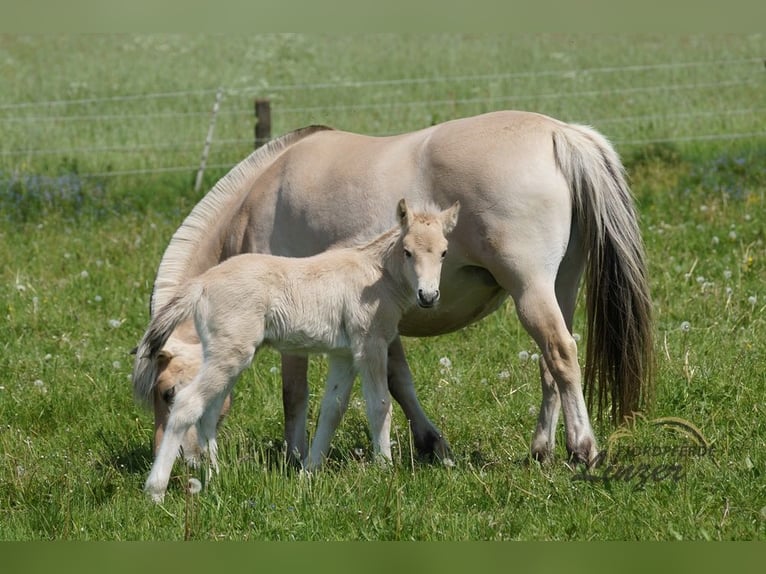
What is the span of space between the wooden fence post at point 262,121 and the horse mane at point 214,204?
7.60 metres

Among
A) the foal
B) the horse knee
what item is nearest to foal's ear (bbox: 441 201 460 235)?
the foal

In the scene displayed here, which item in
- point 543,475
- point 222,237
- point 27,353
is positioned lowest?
point 27,353

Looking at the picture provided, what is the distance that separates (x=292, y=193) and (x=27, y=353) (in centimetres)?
306

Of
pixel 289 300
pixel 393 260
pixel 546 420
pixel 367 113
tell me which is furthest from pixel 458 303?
pixel 367 113

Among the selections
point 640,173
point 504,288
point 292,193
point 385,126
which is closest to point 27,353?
point 292,193

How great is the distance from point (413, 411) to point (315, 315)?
48.7 inches

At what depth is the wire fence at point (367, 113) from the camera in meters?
15.4

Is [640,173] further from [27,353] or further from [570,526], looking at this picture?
[570,526]

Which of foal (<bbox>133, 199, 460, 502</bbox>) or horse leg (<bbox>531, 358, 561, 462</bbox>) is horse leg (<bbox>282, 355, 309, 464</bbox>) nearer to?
foal (<bbox>133, 199, 460, 502</bbox>)

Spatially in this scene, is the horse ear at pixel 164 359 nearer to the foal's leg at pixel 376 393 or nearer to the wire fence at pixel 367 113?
the foal's leg at pixel 376 393

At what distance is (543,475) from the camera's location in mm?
5438

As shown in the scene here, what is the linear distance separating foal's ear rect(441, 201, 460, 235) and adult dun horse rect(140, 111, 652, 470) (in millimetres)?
223

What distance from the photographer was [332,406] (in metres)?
6.07

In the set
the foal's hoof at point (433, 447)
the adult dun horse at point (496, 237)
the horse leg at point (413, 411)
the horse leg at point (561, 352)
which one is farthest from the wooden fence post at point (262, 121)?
the horse leg at point (561, 352)
